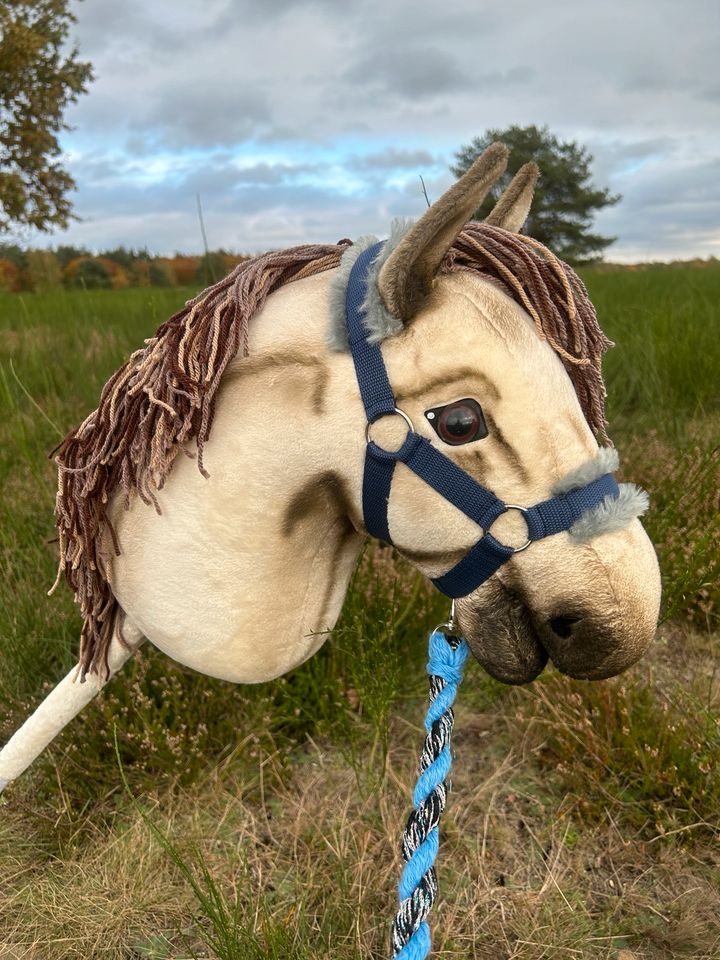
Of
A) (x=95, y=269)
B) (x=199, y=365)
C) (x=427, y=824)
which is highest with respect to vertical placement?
(x=95, y=269)

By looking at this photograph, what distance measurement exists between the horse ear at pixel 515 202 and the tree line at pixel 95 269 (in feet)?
7.31

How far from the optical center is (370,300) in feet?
3.11

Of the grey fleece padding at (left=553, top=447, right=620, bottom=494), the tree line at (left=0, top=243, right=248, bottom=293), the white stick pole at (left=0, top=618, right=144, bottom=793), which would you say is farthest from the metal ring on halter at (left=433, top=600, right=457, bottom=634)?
the tree line at (left=0, top=243, right=248, bottom=293)

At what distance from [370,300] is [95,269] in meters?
8.87

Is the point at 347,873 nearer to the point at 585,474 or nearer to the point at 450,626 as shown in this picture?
the point at 450,626

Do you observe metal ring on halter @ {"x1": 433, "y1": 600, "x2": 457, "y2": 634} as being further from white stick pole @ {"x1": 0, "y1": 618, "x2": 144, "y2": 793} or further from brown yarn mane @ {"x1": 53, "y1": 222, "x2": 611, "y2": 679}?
white stick pole @ {"x1": 0, "y1": 618, "x2": 144, "y2": 793}

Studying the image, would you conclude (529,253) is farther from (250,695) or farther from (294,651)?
(250,695)

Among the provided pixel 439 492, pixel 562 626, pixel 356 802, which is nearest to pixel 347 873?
pixel 356 802

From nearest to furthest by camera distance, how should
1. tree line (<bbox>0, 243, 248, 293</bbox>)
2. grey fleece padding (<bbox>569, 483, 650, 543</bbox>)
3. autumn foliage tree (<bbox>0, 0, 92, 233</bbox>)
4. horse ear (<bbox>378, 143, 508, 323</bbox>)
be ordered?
horse ear (<bbox>378, 143, 508, 323</bbox>), grey fleece padding (<bbox>569, 483, 650, 543</bbox>), tree line (<bbox>0, 243, 248, 293</bbox>), autumn foliage tree (<bbox>0, 0, 92, 233</bbox>)

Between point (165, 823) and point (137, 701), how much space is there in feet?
1.04

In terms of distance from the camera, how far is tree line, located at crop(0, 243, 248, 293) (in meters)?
4.62

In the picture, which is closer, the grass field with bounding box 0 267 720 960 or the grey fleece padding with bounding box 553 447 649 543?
the grey fleece padding with bounding box 553 447 649 543

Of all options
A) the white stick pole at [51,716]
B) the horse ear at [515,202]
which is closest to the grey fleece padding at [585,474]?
the horse ear at [515,202]

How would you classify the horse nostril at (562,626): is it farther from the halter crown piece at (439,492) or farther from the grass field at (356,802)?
the grass field at (356,802)
